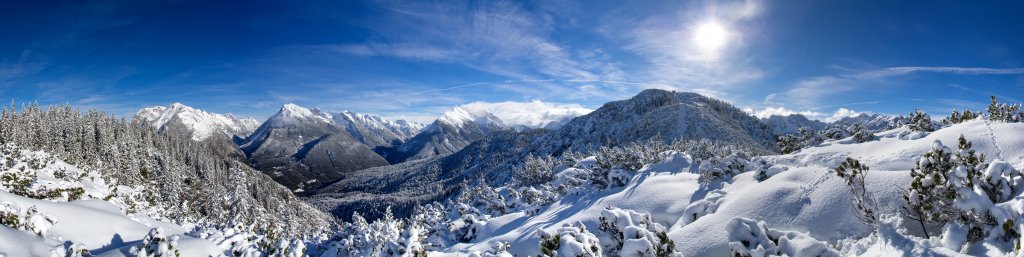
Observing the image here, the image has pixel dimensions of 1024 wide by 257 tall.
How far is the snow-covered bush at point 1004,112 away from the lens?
14.7 m

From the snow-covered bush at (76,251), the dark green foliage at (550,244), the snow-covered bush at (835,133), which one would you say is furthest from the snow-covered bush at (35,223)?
the snow-covered bush at (835,133)

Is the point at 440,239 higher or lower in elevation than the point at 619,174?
lower

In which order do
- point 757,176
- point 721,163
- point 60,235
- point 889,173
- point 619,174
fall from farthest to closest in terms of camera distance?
1. point 619,174
2. point 721,163
3. point 757,176
4. point 60,235
5. point 889,173

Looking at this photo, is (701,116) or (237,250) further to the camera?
(701,116)

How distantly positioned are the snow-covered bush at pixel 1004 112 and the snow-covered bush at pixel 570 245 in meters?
16.3

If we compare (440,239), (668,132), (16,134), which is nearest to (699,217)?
(440,239)

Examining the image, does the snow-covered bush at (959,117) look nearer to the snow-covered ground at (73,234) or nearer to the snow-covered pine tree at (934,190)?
the snow-covered pine tree at (934,190)

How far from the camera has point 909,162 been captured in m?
13.2

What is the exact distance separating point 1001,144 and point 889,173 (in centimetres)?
339

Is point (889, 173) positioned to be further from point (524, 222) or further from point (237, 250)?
point (237, 250)

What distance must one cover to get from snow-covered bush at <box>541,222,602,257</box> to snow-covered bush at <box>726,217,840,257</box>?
3.31m

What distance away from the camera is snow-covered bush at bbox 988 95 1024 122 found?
48.1 ft

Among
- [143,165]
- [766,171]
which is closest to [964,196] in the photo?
[766,171]

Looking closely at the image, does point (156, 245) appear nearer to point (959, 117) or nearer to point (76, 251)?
point (76, 251)
